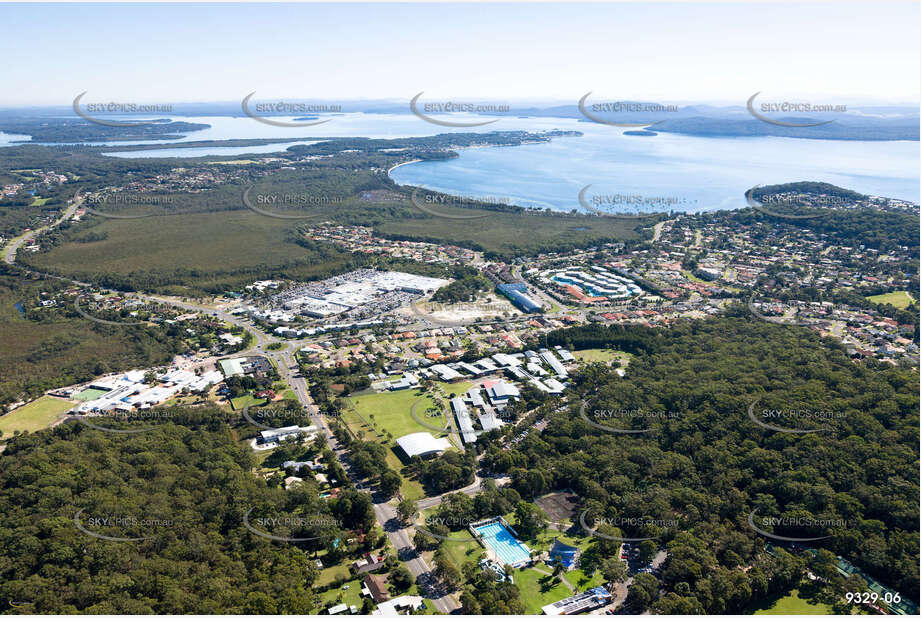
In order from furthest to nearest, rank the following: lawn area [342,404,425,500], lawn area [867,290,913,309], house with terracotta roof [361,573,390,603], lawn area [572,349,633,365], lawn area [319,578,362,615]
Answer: lawn area [867,290,913,309] < lawn area [572,349,633,365] < lawn area [342,404,425,500] < house with terracotta roof [361,573,390,603] < lawn area [319,578,362,615]

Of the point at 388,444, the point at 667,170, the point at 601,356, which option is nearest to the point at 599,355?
the point at 601,356

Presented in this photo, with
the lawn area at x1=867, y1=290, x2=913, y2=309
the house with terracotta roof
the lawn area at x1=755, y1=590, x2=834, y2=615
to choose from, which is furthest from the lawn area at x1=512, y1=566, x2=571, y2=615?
the lawn area at x1=867, y1=290, x2=913, y2=309

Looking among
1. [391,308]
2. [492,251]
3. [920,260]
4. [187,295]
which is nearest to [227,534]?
[391,308]

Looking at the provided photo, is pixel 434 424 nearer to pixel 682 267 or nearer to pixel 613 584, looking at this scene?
pixel 613 584

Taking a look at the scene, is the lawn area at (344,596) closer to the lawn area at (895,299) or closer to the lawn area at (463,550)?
the lawn area at (463,550)

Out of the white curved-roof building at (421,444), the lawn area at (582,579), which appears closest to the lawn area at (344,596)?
the lawn area at (582,579)

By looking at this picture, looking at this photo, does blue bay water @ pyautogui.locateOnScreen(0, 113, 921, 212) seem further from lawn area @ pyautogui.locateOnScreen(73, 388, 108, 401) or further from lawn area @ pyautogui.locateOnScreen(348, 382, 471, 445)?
lawn area @ pyautogui.locateOnScreen(73, 388, 108, 401)
